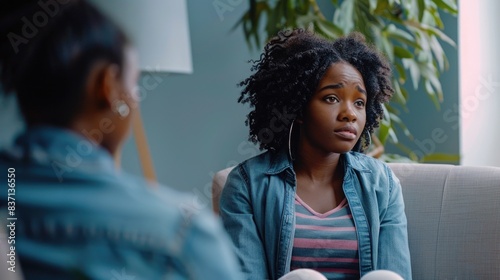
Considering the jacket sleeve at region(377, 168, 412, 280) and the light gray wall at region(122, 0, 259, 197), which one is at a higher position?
the light gray wall at region(122, 0, 259, 197)

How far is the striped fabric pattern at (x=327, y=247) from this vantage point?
1.36 metres

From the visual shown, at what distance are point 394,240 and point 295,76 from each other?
1.20ft

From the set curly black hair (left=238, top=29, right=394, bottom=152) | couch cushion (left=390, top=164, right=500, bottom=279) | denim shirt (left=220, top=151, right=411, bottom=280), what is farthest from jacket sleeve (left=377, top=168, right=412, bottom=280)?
curly black hair (left=238, top=29, right=394, bottom=152)

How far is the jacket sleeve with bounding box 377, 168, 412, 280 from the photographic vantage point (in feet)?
4.54

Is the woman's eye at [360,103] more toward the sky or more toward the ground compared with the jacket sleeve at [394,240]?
more toward the sky

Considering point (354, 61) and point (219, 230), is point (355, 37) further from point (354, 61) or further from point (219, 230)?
point (219, 230)

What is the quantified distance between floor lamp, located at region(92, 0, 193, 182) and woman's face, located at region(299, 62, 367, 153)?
720 mm

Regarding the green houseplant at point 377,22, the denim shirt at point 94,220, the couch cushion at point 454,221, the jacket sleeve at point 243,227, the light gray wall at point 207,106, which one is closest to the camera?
the denim shirt at point 94,220

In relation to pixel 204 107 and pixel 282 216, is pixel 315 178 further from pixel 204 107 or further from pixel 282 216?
pixel 204 107

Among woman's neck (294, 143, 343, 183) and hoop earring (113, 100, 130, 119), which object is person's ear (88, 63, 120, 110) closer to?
hoop earring (113, 100, 130, 119)

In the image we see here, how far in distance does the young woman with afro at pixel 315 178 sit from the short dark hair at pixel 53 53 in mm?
→ 893

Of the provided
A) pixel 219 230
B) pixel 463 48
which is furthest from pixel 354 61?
pixel 463 48

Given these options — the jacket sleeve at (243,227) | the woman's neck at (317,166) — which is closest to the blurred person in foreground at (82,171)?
the jacket sleeve at (243,227)

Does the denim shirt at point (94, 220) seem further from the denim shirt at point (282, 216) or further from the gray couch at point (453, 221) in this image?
the gray couch at point (453, 221)
